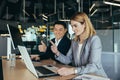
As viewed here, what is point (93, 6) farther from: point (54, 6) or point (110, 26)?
point (54, 6)

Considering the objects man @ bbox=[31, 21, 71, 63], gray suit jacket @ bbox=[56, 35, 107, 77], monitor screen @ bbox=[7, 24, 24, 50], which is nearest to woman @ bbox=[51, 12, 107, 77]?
gray suit jacket @ bbox=[56, 35, 107, 77]

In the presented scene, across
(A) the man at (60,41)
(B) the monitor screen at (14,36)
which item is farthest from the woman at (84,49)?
(B) the monitor screen at (14,36)

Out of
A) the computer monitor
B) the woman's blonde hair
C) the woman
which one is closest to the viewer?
the woman

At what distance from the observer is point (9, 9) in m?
8.78

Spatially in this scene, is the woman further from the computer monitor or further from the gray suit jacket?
the computer monitor

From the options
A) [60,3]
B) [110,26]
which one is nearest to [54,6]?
[60,3]

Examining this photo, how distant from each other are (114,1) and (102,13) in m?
0.65

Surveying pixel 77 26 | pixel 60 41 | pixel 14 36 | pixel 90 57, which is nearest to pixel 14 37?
pixel 14 36

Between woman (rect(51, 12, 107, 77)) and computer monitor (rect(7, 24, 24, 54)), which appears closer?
woman (rect(51, 12, 107, 77))

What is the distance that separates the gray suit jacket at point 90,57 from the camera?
1919 millimetres

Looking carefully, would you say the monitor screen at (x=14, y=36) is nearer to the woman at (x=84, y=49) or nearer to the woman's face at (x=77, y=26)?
the woman at (x=84, y=49)

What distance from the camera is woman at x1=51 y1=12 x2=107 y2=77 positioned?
1905 mm

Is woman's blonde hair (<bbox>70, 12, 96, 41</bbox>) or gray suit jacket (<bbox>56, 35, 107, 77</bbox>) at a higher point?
woman's blonde hair (<bbox>70, 12, 96, 41</bbox>)

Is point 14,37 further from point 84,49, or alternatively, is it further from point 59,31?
point 84,49
